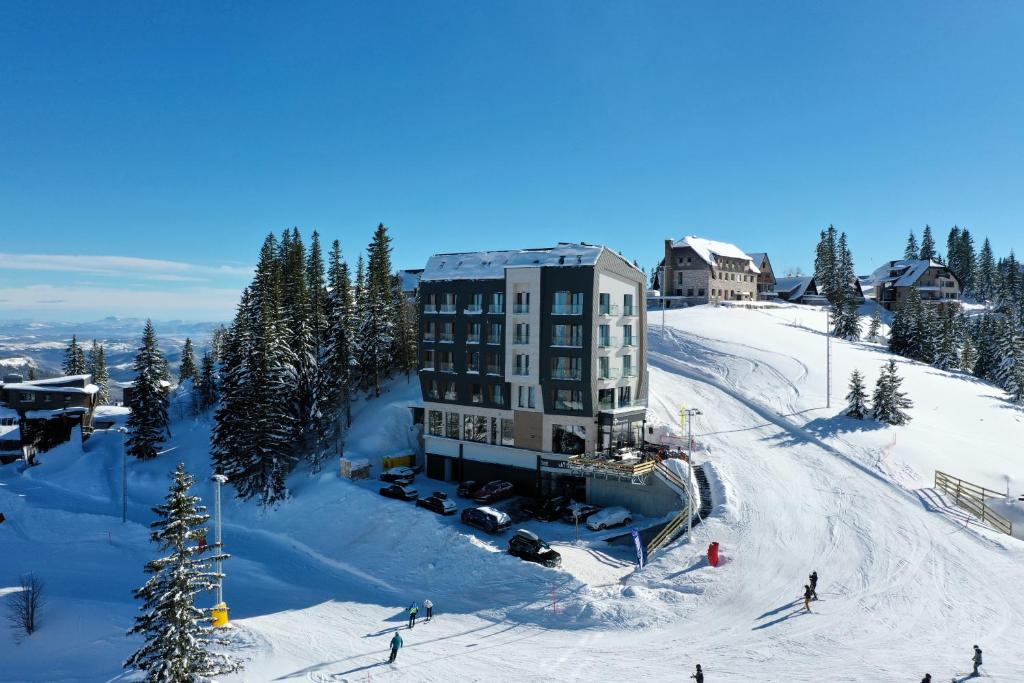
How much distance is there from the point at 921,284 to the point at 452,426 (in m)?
110

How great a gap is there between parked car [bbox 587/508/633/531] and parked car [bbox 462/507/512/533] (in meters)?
5.70

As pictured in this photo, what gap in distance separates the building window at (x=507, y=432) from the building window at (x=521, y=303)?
8.91 m

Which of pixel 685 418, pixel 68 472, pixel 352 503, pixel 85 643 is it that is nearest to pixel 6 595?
pixel 85 643

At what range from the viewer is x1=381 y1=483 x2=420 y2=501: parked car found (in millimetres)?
43375

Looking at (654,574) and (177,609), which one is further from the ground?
(177,609)

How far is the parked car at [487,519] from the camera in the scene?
126 feet

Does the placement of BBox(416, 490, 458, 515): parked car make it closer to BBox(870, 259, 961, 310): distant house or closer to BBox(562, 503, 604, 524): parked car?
BBox(562, 503, 604, 524): parked car

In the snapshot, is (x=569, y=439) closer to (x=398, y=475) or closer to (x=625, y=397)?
(x=625, y=397)

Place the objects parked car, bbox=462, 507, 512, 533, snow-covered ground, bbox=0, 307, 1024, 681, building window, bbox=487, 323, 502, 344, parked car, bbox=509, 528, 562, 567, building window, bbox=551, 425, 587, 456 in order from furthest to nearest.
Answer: building window, bbox=487, 323, 502, 344 → building window, bbox=551, 425, 587, 456 → parked car, bbox=462, 507, 512, 533 → parked car, bbox=509, 528, 562, 567 → snow-covered ground, bbox=0, 307, 1024, 681

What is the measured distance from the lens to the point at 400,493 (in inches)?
1715

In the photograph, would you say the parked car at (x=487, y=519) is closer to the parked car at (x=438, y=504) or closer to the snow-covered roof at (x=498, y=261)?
the parked car at (x=438, y=504)

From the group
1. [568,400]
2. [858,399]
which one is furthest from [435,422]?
[858,399]

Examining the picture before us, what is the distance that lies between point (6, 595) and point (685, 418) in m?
50.4

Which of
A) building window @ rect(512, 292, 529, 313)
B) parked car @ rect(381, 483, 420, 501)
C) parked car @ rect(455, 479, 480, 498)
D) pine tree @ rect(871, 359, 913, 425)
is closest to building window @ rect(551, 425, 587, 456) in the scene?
parked car @ rect(455, 479, 480, 498)
